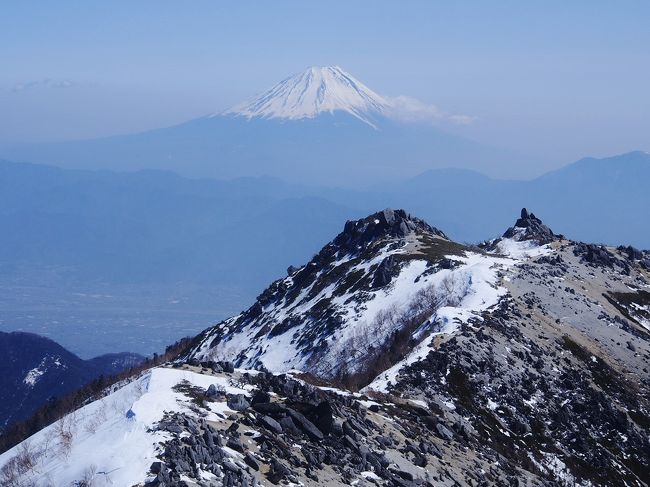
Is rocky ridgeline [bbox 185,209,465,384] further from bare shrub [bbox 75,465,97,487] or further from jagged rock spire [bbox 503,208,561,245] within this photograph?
bare shrub [bbox 75,465,97,487]

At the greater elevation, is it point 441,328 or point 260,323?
Answer: point 441,328

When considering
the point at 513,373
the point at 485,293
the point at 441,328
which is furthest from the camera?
the point at 485,293

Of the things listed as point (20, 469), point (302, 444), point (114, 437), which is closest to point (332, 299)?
point (302, 444)

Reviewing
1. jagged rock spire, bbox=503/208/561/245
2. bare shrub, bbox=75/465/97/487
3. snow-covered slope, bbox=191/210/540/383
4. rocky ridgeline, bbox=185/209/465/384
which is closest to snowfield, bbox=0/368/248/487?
bare shrub, bbox=75/465/97/487

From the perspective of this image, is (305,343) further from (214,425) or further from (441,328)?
(214,425)

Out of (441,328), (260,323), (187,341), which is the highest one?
(441,328)

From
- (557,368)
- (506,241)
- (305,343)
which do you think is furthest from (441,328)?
(506,241)
